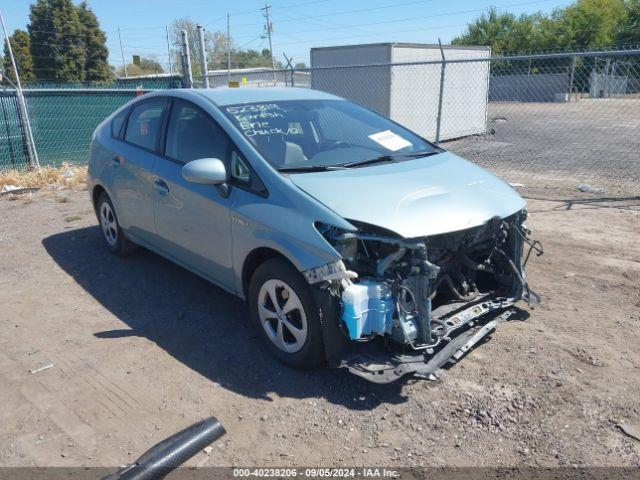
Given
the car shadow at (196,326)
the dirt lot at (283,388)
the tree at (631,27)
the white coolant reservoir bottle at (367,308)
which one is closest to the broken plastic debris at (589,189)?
the dirt lot at (283,388)

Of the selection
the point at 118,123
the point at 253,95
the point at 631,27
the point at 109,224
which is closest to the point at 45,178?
the point at 109,224

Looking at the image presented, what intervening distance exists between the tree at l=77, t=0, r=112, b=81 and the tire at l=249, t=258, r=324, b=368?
143 feet

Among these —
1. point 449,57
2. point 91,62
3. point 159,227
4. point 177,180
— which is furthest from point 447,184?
point 91,62

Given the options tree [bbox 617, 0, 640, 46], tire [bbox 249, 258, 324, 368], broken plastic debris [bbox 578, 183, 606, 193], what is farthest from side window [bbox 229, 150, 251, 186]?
tree [bbox 617, 0, 640, 46]

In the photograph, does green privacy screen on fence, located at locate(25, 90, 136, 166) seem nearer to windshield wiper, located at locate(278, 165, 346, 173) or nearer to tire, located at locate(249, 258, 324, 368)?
windshield wiper, located at locate(278, 165, 346, 173)

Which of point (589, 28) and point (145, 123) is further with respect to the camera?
point (589, 28)

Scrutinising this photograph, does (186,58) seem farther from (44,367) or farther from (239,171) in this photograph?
(44,367)

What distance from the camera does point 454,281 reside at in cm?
381

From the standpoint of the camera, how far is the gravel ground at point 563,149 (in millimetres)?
9336

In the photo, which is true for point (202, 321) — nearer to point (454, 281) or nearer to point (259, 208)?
point (259, 208)

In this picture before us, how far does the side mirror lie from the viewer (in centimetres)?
368

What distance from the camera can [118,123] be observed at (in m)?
5.55

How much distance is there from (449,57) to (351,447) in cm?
1352

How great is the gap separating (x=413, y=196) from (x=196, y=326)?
6.67ft
